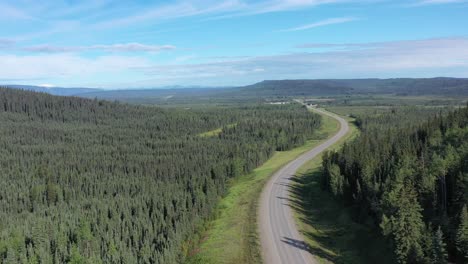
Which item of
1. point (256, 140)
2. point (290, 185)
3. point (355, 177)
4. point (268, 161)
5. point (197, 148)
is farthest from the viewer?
point (256, 140)

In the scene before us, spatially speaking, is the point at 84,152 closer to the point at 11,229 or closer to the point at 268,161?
the point at 268,161

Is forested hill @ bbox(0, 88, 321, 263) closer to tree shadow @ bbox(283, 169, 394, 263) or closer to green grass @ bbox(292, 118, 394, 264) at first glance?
tree shadow @ bbox(283, 169, 394, 263)

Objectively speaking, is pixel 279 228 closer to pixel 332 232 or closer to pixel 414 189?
pixel 332 232

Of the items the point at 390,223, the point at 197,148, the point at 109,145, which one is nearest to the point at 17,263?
the point at 390,223

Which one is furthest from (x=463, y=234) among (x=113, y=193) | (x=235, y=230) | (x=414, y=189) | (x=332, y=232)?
(x=113, y=193)

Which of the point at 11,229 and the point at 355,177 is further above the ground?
the point at 355,177

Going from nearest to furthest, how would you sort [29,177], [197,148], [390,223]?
1. [390,223]
2. [29,177]
3. [197,148]
